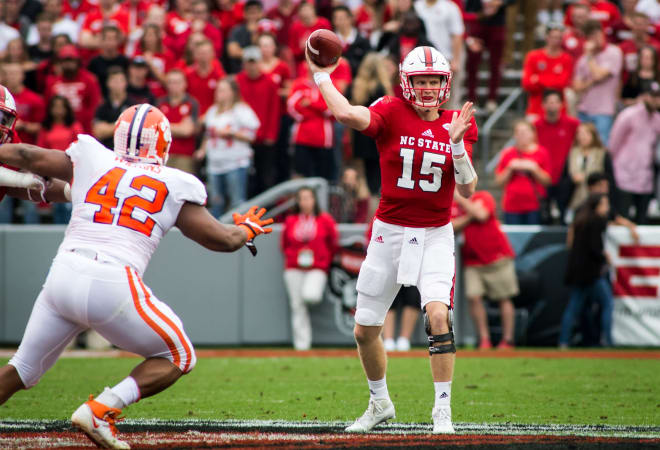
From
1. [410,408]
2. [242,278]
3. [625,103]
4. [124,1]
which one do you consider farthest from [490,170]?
[410,408]

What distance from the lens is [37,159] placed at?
5.24m

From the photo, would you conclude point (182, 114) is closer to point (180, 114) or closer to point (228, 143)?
point (180, 114)

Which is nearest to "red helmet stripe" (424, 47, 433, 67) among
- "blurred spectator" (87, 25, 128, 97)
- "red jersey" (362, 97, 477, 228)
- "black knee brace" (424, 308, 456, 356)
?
"red jersey" (362, 97, 477, 228)

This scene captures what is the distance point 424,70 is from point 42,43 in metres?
9.19

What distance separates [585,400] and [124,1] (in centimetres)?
997

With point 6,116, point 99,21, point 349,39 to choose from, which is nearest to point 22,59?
point 99,21

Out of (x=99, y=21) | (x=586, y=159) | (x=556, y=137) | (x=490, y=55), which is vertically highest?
(x=99, y=21)

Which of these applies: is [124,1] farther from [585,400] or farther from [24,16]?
[585,400]

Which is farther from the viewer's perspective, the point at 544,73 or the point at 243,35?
the point at 243,35

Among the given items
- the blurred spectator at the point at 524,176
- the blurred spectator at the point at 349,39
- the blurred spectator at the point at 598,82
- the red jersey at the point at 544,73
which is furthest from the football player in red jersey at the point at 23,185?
the blurred spectator at the point at 598,82

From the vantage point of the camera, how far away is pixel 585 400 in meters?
7.46

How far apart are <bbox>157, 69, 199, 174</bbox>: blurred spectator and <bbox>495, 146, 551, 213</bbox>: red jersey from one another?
3.73 metres

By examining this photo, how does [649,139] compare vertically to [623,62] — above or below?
below

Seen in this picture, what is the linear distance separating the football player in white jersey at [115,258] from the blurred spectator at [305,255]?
231 inches
